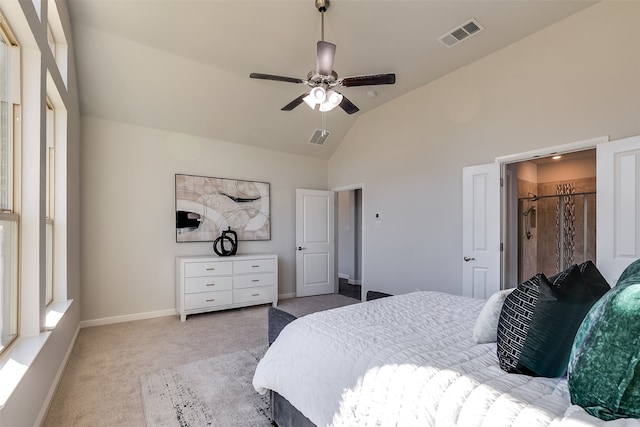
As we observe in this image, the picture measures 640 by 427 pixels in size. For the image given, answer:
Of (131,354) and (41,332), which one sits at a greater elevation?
(41,332)

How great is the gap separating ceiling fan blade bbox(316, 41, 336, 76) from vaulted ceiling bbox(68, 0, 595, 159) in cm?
67

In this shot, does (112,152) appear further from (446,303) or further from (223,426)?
(446,303)

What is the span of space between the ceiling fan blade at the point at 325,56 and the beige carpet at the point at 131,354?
2.81 meters

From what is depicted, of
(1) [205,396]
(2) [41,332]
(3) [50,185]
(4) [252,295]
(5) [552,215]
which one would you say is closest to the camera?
(2) [41,332]

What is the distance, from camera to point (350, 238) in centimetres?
723

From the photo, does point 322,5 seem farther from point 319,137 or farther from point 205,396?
point 205,396

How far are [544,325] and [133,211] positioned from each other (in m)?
4.62

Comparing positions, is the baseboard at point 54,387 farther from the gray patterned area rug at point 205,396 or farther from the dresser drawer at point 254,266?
the dresser drawer at point 254,266

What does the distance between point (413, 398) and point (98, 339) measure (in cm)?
371

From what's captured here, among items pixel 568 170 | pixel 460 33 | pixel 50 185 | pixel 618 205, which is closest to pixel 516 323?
pixel 618 205

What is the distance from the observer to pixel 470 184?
11.7 feet

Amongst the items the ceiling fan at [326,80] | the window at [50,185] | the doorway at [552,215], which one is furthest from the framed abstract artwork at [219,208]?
the doorway at [552,215]

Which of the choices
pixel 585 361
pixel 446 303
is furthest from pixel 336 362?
pixel 446 303

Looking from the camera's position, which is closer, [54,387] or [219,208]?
[54,387]
